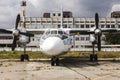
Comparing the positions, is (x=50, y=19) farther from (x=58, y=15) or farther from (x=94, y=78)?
(x=94, y=78)

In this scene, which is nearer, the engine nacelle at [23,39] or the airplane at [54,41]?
the airplane at [54,41]

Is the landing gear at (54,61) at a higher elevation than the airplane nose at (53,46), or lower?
lower

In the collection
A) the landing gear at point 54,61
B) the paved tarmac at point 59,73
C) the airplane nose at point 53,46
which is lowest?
the paved tarmac at point 59,73

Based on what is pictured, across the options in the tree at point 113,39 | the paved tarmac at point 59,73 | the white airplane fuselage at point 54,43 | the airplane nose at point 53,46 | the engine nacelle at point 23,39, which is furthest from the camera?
the tree at point 113,39

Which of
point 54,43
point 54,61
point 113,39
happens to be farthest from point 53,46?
point 113,39

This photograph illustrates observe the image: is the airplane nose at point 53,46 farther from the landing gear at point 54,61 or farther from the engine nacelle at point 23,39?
the engine nacelle at point 23,39

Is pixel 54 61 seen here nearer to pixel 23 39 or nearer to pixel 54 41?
pixel 54 41

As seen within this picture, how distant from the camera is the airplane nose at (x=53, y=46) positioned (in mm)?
19078

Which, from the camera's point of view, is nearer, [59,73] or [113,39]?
[59,73]

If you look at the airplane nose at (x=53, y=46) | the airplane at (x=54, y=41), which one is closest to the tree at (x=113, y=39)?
the airplane at (x=54, y=41)

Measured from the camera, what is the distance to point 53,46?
1902 centimetres

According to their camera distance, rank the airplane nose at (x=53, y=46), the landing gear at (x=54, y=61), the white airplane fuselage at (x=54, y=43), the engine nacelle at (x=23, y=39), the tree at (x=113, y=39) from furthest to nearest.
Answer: the tree at (x=113, y=39), the engine nacelle at (x=23, y=39), the landing gear at (x=54, y=61), the white airplane fuselage at (x=54, y=43), the airplane nose at (x=53, y=46)

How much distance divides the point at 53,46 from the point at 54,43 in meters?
0.30

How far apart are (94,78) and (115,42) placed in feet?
304
